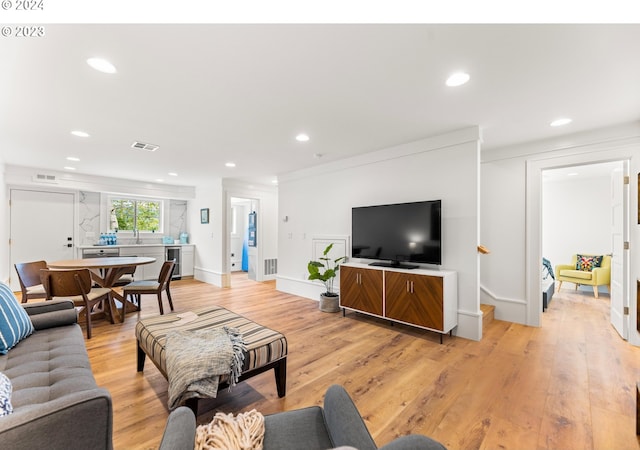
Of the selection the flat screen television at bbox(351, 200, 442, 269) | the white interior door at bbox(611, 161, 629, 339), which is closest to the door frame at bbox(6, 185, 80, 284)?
the flat screen television at bbox(351, 200, 442, 269)

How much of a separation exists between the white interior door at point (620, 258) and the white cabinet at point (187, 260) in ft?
25.8

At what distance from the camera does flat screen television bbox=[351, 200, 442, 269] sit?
3.24 metres

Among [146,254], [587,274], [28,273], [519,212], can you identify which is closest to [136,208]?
[146,254]

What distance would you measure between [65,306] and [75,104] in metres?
1.81

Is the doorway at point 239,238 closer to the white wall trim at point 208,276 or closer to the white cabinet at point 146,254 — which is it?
the white wall trim at point 208,276

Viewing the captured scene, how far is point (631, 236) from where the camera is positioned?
3.01 metres

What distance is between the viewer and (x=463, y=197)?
10.5 feet

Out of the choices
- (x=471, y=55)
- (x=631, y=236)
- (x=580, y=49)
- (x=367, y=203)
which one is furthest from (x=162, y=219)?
(x=631, y=236)

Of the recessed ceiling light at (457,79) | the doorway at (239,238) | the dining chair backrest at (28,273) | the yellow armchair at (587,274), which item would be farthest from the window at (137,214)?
the yellow armchair at (587,274)

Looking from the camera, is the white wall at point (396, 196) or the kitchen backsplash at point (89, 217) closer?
the white wall at point (396, 196)

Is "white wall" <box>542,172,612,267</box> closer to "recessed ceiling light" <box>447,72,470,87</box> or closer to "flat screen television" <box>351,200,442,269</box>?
"flat screen television" <box>351,200,442,269</box>

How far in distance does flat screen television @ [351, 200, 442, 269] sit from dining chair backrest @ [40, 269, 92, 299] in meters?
3.38

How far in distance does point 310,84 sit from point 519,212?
3304mm

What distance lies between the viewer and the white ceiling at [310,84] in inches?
63.8
